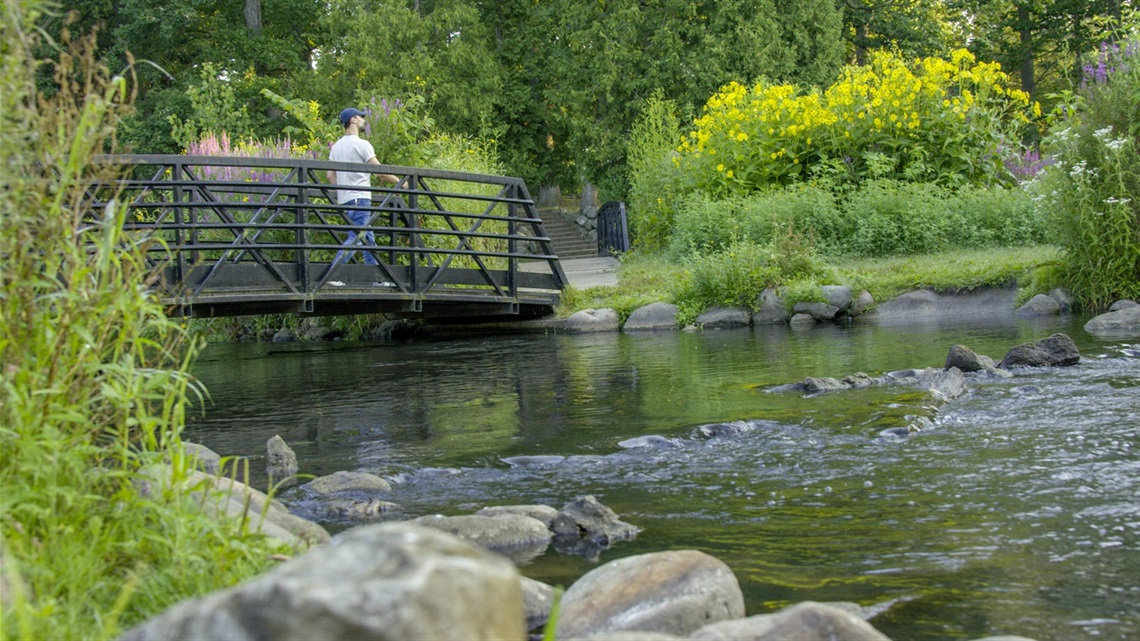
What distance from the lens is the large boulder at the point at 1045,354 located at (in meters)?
8.23

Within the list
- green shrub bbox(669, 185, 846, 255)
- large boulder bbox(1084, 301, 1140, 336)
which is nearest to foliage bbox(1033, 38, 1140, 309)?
large boulder bbox(1084, 301, 1140, 336)

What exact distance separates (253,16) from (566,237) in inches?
414

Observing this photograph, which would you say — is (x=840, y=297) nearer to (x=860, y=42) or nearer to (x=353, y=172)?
(x=353, y=172)

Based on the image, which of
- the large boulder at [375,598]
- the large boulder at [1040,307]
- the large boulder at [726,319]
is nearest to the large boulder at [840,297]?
the large boulder at [726,319]

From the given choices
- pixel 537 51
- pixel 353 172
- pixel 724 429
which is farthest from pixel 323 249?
pixel 537 51

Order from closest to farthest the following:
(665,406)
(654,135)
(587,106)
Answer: (665,406) < (654,135) < (587,106)

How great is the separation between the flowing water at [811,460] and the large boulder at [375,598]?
2.10 meters

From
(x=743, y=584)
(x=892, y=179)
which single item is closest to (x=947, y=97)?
(x=892, y=179)

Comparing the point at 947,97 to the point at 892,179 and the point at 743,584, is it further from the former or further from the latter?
the point at 743,584

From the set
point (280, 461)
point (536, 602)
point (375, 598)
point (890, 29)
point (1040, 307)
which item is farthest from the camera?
point (890, 29)

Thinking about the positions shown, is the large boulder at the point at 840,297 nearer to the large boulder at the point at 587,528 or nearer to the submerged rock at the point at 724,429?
the submerged rock at the point at 724,429

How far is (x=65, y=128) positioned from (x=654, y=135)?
1774cm

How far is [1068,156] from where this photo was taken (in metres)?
11.8

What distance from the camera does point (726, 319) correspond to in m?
13.5
